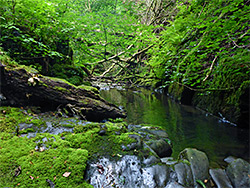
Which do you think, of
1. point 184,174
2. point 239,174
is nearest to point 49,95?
point 184,174

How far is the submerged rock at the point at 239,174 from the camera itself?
7.10ft

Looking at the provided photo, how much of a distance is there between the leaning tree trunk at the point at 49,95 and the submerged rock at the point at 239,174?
3.69 metres

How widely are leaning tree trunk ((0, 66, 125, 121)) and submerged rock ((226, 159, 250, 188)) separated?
12.1 feet

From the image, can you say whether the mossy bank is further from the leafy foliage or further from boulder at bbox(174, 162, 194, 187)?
the leafy foliage

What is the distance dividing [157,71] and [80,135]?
7328 mm

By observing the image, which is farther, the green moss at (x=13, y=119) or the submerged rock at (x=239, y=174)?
the green moss at (x=13, y=119)

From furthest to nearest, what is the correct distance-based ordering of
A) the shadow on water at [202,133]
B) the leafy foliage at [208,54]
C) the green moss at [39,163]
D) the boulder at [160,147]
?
the shadow on water at [202,133] → the leafy foliage at [208,54] → the boulder at [160,147] → the green moss at [39,163]

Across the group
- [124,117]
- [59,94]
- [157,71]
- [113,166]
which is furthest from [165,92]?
[113,166]

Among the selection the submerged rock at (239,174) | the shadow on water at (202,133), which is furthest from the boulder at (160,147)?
the submerged rock at (239,174)

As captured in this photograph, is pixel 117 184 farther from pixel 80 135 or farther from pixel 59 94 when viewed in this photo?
pixel 59 94

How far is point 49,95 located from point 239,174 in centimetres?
462

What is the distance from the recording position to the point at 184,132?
4.67 meters

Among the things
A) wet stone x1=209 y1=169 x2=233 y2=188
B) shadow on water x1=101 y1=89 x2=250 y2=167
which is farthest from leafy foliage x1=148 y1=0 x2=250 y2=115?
wet stone x1=209 y1=169 x2=233 y2=188

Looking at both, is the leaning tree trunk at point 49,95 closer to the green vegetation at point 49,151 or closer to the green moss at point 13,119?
the green moss at point 13,119
